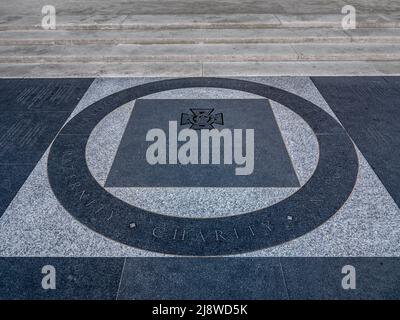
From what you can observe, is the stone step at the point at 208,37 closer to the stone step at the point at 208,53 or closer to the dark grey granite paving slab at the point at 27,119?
the stone step at the point at 208,53

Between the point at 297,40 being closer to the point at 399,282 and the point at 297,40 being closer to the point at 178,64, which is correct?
the point at 178,64

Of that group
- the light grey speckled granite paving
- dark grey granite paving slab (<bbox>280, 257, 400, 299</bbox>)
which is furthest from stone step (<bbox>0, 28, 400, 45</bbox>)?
dark grey granite paving slab (<bbox>280, 257, 400, 299</bbox>)

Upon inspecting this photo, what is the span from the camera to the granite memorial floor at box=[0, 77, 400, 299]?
5035mm

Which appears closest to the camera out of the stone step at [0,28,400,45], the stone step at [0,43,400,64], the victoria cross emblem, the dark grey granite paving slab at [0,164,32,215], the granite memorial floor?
the granite memorial floor

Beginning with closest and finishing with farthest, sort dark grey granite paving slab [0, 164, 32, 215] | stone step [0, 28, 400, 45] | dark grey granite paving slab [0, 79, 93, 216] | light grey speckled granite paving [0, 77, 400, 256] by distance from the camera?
light grey speckled granite paving [0, 77, 400, 256] → dark grey granite paving slab [0, 164, 32, 215] → dark grey granite paving slab [0, 79, 93, 216] → stone step [0, 28, 400, 45]

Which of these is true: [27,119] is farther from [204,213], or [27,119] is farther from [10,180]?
[204,213]

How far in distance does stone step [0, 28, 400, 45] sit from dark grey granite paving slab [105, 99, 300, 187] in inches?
169

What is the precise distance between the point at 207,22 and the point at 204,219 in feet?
31.9

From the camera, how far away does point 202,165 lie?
728cm

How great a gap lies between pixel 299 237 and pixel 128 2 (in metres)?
14.5

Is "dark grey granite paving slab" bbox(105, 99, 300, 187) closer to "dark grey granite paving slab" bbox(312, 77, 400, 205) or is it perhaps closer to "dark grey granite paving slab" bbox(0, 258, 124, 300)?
"dark grey granite paving slab" bbox(312, 77, 400, 205)

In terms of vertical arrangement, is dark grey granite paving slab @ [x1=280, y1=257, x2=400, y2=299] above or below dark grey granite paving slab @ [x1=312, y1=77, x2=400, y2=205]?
below
